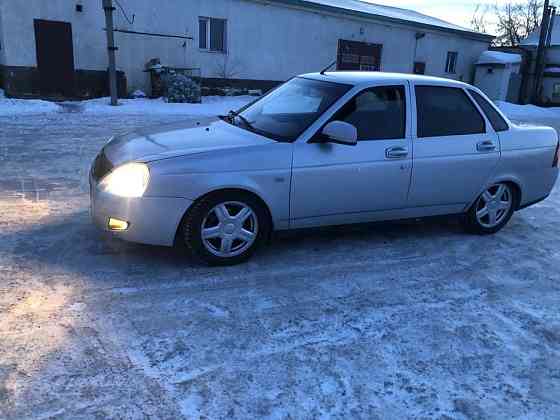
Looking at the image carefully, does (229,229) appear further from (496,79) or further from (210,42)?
(496,79)

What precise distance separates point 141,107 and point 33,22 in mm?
4219

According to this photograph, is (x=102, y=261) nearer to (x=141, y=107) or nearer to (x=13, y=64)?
(x=141, y=107)

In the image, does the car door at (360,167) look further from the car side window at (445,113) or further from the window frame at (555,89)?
the window frame at (555,89)

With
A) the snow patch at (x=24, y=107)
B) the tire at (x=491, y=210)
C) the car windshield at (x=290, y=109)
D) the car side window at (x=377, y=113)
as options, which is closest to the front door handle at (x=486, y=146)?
the tire at (x=491, y=210)

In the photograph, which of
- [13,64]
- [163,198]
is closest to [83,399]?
[163,198]

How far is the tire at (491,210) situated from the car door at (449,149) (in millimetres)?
196

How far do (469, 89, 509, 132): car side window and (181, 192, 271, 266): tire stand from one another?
2542 mm

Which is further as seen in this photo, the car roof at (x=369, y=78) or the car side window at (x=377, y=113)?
the car roof at (x=369, y=78)

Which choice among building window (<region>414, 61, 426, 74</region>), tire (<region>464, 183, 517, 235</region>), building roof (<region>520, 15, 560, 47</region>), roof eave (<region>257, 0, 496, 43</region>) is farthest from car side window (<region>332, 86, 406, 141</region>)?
building roof (<region>520, 15, 560, 47</region>)

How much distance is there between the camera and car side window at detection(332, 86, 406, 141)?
455 centimetres

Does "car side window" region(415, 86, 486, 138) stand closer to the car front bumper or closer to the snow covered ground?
the car front bumper

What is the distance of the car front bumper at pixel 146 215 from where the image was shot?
12.8 ft

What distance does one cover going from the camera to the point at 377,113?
466cm

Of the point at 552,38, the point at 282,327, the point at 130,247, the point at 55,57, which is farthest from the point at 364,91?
the point at 552,38
